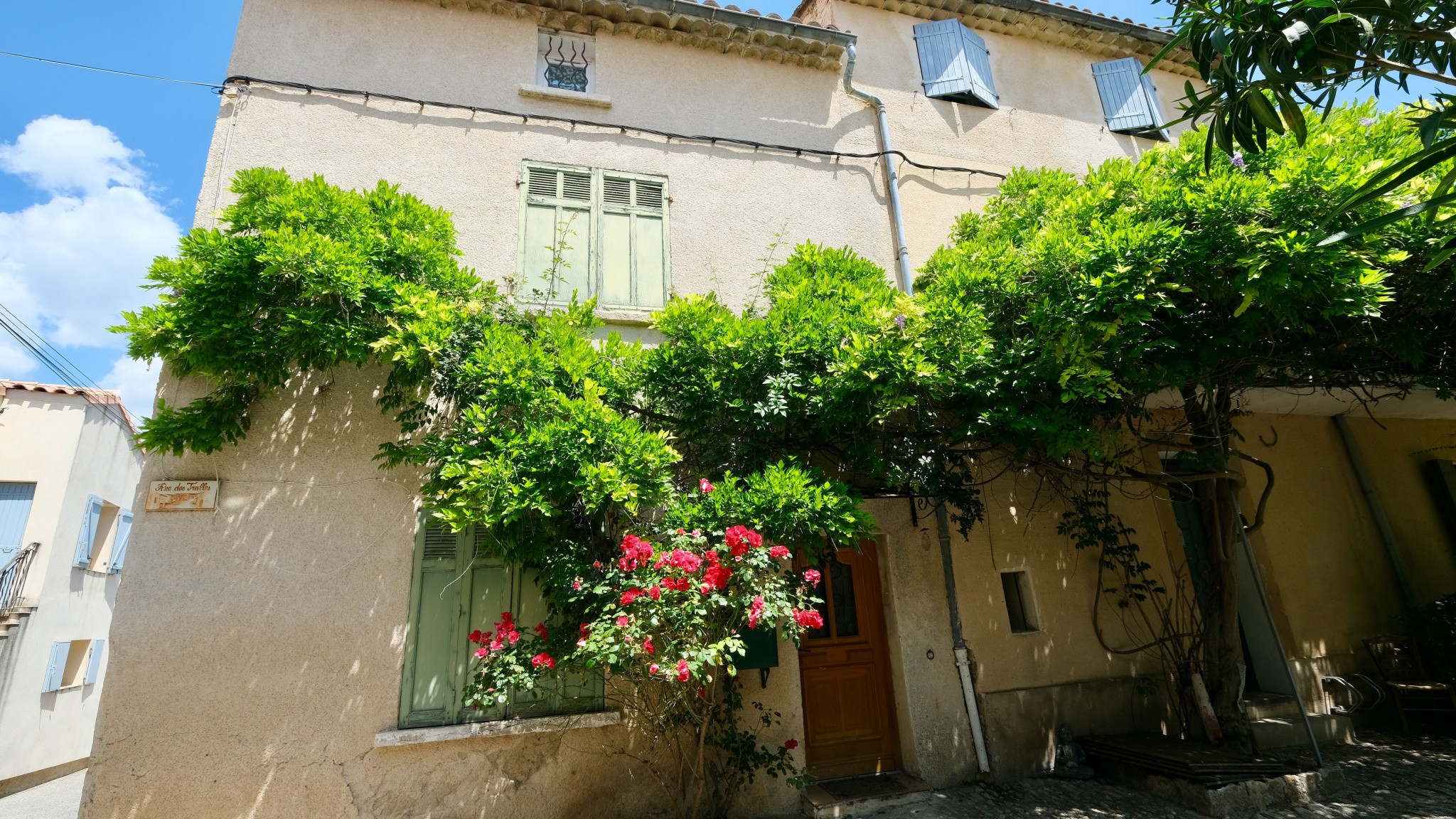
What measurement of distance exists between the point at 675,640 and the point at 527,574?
163 cm

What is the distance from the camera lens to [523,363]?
4090 mm

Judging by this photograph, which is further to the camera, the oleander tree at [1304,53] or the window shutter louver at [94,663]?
the window shutter louver at [94,663]

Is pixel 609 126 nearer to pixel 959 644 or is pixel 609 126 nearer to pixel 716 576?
pixel 716 576

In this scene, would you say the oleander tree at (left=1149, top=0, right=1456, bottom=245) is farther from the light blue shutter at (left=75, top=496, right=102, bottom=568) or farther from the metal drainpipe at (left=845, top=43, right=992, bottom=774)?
the light blue shutter at (left=75, top=496, right=102, bottom=568)

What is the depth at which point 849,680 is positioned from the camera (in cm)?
574

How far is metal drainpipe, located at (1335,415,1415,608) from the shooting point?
24.8 ft

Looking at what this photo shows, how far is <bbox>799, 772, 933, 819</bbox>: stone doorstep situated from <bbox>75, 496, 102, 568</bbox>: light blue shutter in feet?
42.1

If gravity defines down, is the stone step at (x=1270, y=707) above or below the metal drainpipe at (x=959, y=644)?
below

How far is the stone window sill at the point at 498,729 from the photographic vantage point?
4.22m

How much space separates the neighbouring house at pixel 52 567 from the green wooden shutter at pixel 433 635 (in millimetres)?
8167

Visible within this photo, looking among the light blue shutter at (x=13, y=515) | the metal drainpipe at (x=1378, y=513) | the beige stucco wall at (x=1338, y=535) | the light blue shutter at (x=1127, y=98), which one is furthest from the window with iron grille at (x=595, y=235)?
the light blue shutter at (x=13, y=515)

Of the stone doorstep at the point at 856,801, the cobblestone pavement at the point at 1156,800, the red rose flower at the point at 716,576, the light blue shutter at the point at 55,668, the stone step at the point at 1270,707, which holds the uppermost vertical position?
the red rose flower at the point at 716,576

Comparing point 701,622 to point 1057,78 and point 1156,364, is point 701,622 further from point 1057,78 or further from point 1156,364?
point 1057,78

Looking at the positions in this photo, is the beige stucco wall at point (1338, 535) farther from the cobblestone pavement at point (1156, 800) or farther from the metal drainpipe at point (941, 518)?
the metal drainpipe at point (941, 518)
